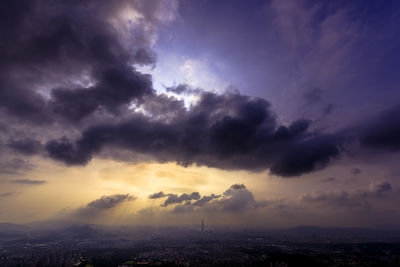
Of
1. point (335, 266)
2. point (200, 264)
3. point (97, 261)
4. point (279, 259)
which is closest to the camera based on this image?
point (335, 266)

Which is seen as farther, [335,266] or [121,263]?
[121,263]

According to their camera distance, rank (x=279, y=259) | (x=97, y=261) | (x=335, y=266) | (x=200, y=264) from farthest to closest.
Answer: (x=97, y=261) → (x=200, y=264) → (x=279, y=259) → (x=335, y=266)

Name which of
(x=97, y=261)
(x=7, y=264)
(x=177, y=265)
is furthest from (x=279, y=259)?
(x=7, y=264)

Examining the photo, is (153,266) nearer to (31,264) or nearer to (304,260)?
(31,264)

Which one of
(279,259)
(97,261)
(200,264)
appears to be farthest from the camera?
(97,261)

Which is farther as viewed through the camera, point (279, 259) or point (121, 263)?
point (121, 263)

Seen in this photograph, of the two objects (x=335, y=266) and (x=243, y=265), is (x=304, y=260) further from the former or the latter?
(x=243, y=265)

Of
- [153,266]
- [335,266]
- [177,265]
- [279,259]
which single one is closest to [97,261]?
[153,266]
